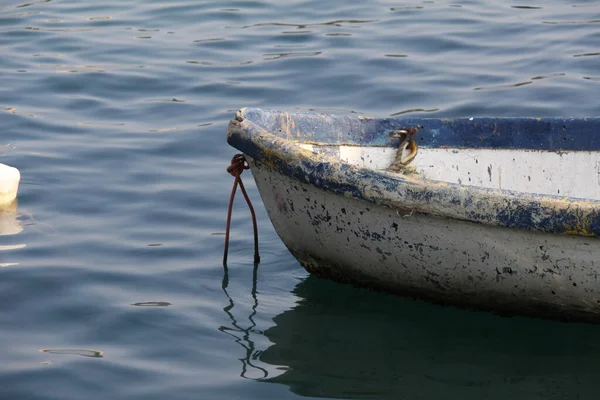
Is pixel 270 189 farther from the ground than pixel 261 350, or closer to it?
farther from the ground

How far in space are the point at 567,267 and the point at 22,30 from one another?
22.0 ft

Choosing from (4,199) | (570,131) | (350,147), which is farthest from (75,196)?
(570,131)

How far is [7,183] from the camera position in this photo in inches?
215

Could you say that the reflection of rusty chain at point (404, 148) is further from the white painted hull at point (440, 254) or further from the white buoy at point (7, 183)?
the white buoy at point (7, 183)

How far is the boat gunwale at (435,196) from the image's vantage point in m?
3.85

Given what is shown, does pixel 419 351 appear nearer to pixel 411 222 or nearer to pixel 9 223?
pixel 411 222

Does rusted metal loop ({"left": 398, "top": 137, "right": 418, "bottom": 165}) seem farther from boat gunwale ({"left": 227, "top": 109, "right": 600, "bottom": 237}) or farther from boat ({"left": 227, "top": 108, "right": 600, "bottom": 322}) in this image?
boat gunwale ({"left": 227, "top": 109, "right": 600, "bottom": 237})

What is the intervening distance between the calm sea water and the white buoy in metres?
0.10

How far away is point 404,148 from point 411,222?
39.7 inches

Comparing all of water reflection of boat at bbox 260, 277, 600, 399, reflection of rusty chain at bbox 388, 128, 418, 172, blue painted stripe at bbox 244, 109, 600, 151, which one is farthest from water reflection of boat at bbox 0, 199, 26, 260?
reflection of rusty chain at bbox 388, 128, 418, 172

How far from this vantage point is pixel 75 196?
5809mm

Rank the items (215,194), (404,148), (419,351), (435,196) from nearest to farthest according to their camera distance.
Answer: (435,196)
(419,351)
(404,148)
(215,194)

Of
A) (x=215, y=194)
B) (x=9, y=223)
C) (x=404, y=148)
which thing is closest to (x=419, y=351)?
(x=404, y=148)

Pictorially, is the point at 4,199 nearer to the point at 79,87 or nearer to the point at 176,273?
the point at 176,273
